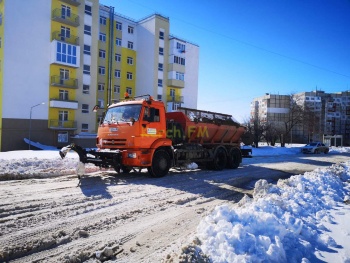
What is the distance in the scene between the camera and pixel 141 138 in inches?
391

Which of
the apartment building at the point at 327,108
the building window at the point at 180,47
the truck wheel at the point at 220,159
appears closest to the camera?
the truck wheel at the point at 220,159

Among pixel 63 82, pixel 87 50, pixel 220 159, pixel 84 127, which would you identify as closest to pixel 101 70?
pixel 87 50

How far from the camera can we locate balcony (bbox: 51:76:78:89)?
34.3m

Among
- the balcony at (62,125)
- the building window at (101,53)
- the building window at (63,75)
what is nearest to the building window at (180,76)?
the building window at (101,53)

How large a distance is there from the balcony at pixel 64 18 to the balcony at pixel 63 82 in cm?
721

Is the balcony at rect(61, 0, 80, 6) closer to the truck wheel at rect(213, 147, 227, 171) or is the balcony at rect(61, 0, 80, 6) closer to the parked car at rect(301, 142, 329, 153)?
the truck wheel at rect(213, 147, 227, 171)

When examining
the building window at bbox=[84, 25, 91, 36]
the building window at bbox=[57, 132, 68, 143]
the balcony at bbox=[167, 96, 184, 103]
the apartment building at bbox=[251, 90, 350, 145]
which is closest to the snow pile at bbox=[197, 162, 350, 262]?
the building window at bbox=[57, 132, 68, 143]

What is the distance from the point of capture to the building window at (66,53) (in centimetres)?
3356

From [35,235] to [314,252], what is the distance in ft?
13.9

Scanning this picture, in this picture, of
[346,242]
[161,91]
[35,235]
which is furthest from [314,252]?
[161,91]

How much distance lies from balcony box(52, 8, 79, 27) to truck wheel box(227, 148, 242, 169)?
98.2 feet

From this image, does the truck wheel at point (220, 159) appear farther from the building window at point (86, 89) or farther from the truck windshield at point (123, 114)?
the building window at point (86, 89)

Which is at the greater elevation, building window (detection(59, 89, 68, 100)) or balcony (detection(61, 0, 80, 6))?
balcony (detection(61, 0, 80, 6))

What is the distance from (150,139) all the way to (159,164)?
111cm
